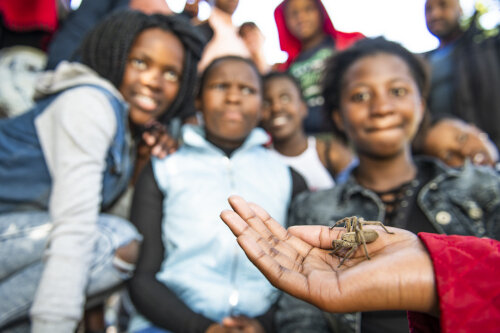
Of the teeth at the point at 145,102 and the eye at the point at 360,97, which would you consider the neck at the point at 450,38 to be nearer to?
the eye at the point at 360,97

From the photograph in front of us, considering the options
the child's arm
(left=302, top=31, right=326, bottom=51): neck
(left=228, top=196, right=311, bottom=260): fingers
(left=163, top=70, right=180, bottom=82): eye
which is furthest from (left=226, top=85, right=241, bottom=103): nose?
(left=302, top=31, right=326, bottom=51): neck

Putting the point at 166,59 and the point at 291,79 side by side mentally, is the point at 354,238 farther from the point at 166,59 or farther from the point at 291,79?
the point at 291,79

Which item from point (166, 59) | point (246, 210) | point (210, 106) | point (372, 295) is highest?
point (166, 59)

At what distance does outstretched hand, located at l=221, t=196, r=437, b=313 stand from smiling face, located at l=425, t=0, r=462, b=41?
329cm

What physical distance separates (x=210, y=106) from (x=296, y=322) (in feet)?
4.23

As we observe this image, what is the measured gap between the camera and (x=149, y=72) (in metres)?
1.96

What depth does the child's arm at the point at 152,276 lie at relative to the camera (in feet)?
4.82

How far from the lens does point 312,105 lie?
310 cm

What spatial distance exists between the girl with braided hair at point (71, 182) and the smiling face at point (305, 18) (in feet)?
6.48

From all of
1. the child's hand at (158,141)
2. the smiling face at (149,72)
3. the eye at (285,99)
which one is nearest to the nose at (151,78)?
the smiling face at (149,72)

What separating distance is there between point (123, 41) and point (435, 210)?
1894 mm

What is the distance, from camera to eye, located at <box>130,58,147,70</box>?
6.44ft

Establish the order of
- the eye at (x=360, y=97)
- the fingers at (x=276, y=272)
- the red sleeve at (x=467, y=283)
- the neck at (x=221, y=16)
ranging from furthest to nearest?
the neck at (x=221, y=16)
the eye at (x=360, y=97)
the fingers at (x=276, y=272)
the red sleeve at (x=467, y=283)

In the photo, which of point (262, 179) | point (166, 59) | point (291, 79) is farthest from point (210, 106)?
point (291, 79)
